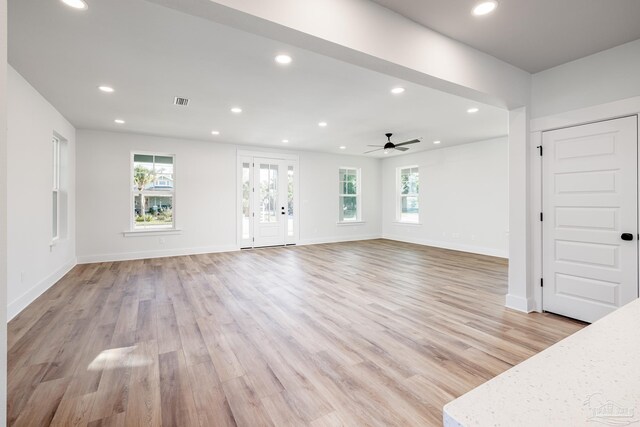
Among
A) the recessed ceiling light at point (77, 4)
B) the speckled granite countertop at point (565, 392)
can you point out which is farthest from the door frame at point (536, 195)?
the recessed ceiling light at point (77, 4)

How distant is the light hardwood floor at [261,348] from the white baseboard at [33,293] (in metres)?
0.12

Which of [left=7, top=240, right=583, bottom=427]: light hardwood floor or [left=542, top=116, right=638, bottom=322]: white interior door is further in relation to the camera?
[left=542, top=116, right=638, bottom=322]: white interior door

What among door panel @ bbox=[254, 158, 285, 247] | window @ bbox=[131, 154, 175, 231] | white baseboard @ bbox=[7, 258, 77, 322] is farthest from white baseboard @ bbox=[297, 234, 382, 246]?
white baseboard @ bbox=[7, 258, 77, 322]

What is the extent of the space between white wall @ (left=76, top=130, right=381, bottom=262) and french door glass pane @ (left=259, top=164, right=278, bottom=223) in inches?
29.0

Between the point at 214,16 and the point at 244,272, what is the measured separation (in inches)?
163

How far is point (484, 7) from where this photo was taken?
2.21 metres

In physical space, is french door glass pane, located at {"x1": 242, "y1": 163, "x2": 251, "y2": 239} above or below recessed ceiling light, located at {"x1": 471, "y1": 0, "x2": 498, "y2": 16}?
below

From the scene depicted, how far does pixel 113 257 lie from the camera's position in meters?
6.21

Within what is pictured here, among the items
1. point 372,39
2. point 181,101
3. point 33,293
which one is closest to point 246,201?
point 181,101

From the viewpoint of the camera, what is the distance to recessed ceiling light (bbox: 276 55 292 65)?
2924mm

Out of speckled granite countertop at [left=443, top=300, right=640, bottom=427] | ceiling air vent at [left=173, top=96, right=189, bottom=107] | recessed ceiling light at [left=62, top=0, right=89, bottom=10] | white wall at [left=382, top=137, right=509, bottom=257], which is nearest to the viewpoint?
speckled granite countertop at [left=443, top=300, right=640, bottom=427]

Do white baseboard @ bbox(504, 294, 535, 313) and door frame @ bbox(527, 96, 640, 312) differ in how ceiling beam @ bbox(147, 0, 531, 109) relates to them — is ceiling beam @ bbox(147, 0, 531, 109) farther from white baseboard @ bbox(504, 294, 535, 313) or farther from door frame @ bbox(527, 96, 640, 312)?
white baseboard @ bbox(504, 294, 535, 313)

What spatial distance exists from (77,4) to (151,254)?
5362 mm

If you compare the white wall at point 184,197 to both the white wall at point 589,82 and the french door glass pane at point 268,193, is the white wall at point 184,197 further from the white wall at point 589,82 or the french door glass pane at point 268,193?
the white wall at point 589,82
